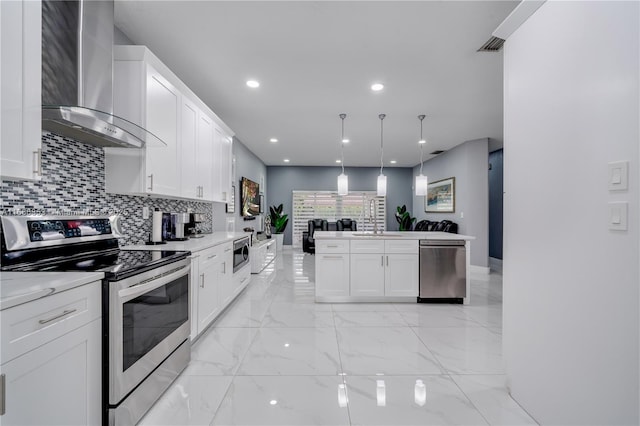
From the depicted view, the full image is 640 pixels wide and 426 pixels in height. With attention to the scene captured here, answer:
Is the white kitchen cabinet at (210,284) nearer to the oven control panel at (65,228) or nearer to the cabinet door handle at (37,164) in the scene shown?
the oven control panel at (65,228)

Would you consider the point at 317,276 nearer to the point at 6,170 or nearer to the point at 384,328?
the point at 384,328

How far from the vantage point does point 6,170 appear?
1.21 m

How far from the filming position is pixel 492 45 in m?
2.42

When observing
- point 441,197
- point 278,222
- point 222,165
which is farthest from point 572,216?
point 278,222

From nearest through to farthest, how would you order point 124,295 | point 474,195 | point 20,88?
1. point 20,88
2. point 124,295
3. point 474,195

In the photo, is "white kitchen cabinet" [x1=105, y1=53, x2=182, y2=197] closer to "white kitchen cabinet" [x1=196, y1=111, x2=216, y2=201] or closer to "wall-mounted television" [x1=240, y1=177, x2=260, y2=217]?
"white kitchen cabinet" [x1=196, y1=111, x2=216, y2=201]

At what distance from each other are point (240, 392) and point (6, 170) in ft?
5.64

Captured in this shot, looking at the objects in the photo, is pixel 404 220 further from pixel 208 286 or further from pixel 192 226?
pixel 208 286

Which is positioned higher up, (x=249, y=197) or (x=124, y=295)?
(x=249, y=197)

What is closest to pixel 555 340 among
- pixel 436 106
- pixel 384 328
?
pixel 384 328

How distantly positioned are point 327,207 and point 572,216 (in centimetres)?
764

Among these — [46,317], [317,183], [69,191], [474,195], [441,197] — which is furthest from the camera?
[317,183]

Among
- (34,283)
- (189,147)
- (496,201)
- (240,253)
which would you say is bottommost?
(240,253)

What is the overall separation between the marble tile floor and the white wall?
1.53 feet
